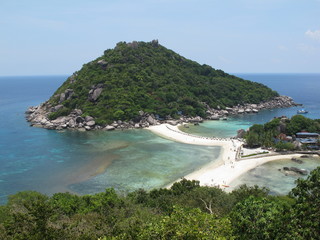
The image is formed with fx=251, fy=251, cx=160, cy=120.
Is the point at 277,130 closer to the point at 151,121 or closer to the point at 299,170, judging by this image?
the point at 299,170

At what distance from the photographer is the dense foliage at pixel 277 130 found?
53312mm

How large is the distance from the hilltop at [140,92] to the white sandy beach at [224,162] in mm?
20250

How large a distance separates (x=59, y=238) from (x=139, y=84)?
8320cm

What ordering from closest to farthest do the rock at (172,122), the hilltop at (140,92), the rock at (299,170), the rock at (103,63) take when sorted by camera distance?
the rock at (299,170) → the rock at (172,122) → the hilltop at (140,92) → the rock at (103,63)

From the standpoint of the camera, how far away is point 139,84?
94.6 meters

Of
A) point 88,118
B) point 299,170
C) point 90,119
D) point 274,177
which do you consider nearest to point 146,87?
point 90,119

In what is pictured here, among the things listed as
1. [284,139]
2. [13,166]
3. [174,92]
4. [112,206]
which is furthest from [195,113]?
[112,206]

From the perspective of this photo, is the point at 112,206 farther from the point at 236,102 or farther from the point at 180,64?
the point at 180,64

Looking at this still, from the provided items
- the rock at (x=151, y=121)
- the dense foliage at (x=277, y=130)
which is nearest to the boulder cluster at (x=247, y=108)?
the rock at (x=151, y=121)

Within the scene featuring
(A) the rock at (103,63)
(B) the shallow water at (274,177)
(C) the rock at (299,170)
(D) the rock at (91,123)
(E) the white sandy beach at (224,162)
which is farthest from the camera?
(A) the rock at (103,63)

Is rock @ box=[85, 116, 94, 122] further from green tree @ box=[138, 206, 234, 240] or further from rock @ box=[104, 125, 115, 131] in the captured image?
green tree @ box=[138, 206, 234, 240]

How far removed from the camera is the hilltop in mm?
78625

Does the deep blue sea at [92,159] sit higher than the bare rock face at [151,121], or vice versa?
the bare rock face at [151,121]

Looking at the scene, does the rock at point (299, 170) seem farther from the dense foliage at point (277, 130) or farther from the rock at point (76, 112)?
the rock at point (76, 112)
